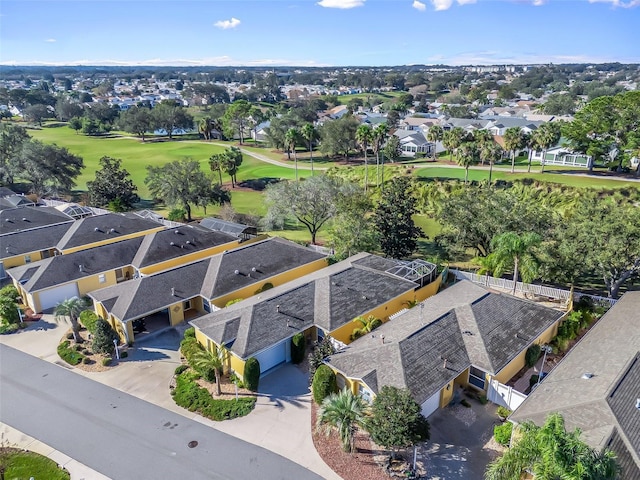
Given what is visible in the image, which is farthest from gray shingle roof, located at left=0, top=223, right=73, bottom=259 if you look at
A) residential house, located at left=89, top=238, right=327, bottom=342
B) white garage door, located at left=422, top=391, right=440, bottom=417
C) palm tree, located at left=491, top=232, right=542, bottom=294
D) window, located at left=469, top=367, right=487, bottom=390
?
palm tree, located at left=491, top=232, right=542, bottom=294

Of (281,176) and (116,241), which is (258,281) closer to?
(116,241)

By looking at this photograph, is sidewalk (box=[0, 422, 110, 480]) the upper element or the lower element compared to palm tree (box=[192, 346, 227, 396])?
lower

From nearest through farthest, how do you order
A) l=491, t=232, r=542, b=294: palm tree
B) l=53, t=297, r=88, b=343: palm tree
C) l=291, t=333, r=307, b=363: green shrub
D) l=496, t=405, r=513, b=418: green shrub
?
l=496, t=405, r=513, b=418: green shrub → l=291, t=333, r=307, b=363: green shrub → l=53, t=297, r=88, b=343: palm tree → l=491, t=232, r=542, b=294: palm tree

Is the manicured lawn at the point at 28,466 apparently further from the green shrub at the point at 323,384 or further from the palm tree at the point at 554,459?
the palm tree at the point at 554,459

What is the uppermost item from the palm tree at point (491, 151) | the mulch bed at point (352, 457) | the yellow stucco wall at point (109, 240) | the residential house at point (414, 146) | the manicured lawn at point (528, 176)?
the palm tree at point (491, 151)

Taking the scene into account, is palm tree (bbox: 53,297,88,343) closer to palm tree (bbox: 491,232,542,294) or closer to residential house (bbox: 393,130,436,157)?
palm tree (bbox: 491,232,542,294)

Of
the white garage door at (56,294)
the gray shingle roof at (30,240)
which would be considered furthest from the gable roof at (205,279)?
the gray shingle roof at (30,240)
